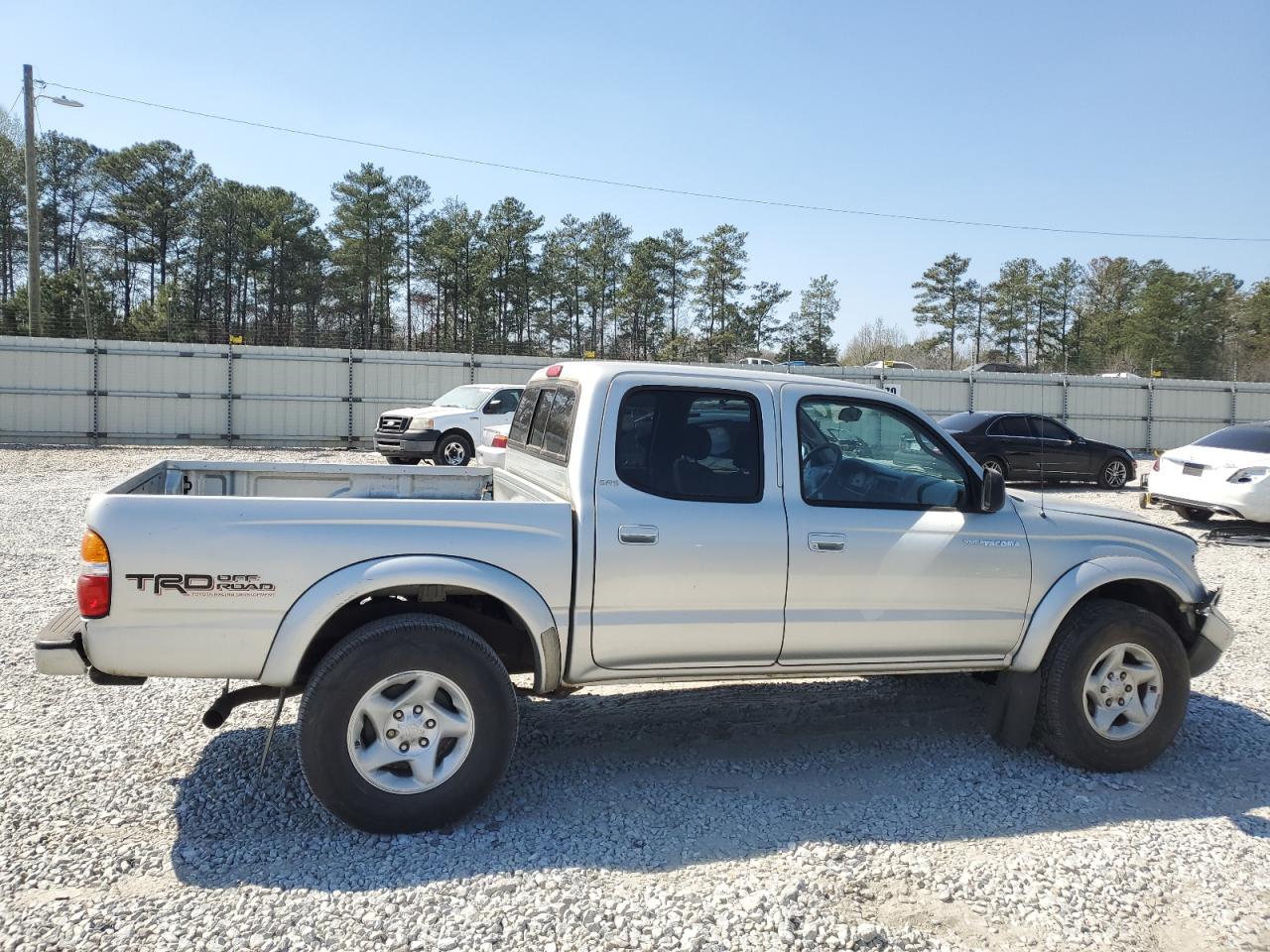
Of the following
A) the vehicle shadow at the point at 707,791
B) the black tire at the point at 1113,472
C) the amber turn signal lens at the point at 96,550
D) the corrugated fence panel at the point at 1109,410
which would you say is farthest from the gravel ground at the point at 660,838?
the corrugated fence panel at the point at 1109,410

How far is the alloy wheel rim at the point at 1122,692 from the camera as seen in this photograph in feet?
15.0

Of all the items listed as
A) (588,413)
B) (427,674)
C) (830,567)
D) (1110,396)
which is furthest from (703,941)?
(1110,396)

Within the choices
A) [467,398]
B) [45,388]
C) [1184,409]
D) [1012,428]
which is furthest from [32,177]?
[1184,409]

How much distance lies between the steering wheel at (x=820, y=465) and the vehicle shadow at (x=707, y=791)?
1.38m

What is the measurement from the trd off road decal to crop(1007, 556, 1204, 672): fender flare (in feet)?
11.0

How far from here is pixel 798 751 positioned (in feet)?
15.8

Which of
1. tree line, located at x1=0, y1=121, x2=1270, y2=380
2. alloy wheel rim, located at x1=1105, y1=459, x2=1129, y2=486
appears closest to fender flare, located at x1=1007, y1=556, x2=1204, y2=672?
alloy wheel rim, located at x1=1105, y1=459, x2=1129, y2=486

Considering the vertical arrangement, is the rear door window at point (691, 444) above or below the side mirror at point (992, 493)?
above

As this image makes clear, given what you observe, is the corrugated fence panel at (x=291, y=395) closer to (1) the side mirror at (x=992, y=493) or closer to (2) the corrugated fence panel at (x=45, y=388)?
(2) the corrugated fence panel at (x=45, y=388)

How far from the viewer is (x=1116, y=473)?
18.7 meters

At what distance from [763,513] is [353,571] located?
1727 millimetres

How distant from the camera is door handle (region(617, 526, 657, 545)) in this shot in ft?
13.0

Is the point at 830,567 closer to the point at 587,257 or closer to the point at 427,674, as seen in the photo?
the point at 427,674

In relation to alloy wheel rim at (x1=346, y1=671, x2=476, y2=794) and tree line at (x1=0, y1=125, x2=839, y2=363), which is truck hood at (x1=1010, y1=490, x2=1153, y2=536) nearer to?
alloy wheel rim at (x1=346, y1=671, x2=476, y2=794)
